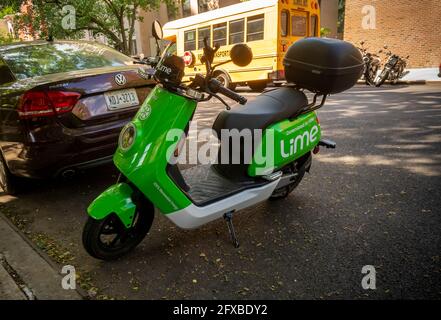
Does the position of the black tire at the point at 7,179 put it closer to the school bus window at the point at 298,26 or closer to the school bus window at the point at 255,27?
the school bus window at the point at 255,27

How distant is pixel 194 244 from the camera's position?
269cm

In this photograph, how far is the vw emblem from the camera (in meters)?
3.33

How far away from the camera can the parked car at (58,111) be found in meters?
3.00

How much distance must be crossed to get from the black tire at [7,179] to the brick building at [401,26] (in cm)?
1794

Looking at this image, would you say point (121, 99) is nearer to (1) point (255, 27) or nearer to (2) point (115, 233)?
(2) point (115, 233)

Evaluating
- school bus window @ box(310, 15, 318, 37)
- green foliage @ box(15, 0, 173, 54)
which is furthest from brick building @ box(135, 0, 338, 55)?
school bus window @ box(310, 15, 318, 37)

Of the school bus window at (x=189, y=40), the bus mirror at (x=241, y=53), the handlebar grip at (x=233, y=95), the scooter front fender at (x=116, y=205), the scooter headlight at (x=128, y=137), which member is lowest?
the scooter front fender at (x=116, y=205)

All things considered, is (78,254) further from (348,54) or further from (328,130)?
(328,130)

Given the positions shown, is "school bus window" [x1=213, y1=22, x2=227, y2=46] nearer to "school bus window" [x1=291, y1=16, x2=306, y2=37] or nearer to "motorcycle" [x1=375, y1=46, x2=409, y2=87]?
"school bus window" [x1=291, y1=16, x2=306, y2=37]

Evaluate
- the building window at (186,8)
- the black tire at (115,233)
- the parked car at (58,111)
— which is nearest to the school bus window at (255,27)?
the parked car at (58,111)

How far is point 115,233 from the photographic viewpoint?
252 centimetres

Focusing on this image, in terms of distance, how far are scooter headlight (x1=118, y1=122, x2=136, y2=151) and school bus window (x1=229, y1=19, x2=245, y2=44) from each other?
9.47 meters

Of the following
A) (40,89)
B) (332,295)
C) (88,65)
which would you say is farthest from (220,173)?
(88,65)

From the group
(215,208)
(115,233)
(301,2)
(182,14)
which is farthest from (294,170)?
(182,14)
